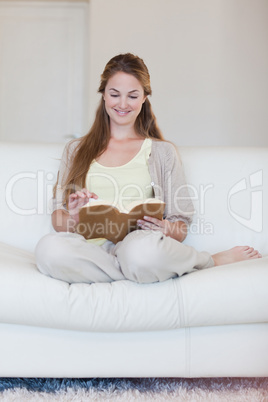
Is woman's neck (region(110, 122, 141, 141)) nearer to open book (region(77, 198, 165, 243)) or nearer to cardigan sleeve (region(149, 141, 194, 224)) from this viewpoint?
cardigan sleeve (region(149, 141, 194, 224))

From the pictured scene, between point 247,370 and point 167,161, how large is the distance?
2.89 feet

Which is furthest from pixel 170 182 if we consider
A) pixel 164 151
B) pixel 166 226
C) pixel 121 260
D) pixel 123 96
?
pixel 121 260

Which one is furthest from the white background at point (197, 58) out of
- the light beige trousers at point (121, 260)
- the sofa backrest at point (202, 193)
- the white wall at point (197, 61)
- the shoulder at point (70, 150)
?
the light beige trousers at point (121, 260)

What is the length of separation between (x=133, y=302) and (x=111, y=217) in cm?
31

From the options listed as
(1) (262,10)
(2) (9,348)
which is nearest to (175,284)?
(2) (9,348)

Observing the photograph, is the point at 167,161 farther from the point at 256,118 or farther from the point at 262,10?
the point at 262,10

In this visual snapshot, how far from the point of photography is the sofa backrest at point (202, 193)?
6.75 ft

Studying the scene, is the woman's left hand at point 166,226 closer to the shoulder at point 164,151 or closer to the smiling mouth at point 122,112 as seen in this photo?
the shoulder at point 164,151

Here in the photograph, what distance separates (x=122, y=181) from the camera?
1951 mm

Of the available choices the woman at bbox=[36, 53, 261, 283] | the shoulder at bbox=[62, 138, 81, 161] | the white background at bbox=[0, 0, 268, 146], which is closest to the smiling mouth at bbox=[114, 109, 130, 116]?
the woman at bbox=[36, 53, 261, 283]

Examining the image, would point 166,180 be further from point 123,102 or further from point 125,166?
point 123,102

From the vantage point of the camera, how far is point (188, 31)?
4070mm

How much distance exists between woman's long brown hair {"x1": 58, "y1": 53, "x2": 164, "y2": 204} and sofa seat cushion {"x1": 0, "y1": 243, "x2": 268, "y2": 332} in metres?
0.60

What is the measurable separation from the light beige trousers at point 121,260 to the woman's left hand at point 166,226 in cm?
16
